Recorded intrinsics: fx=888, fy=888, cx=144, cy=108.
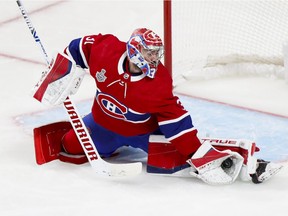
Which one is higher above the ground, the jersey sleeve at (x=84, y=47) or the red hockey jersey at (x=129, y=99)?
the jersey sleeve at (x=84, y=47)

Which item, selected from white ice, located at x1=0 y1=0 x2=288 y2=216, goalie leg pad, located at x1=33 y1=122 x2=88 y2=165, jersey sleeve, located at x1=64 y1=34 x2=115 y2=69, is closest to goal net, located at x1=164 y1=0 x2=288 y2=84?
white ice, located at x1=0 y1=0 x2=288 y2=216

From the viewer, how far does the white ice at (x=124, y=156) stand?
10.0 ft

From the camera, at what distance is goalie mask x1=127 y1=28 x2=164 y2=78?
321 cm

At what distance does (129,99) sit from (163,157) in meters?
0.27

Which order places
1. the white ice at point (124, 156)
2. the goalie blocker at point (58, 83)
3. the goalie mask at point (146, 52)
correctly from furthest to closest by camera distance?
the goalie blocker at point (58, 83) → the goalie mask at point (146, 52) → the white ice at point (124, 156)

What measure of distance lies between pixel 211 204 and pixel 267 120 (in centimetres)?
93

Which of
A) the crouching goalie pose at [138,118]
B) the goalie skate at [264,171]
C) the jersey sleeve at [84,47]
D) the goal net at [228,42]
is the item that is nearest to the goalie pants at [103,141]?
the crouching goalie pose at [138,118]

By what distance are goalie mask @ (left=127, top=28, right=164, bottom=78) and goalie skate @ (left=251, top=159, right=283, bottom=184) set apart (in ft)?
1.70

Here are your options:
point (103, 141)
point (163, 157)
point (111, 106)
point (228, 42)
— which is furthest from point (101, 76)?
point (228, 42)

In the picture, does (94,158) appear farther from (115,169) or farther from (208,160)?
(208,160)

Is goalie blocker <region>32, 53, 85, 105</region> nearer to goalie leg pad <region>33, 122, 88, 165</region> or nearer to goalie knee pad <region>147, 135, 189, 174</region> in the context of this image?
goalie leg pad <region>33, 122, 88, 165</region>

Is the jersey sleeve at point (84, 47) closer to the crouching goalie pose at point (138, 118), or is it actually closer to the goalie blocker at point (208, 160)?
the crouching goalie pose at point (138, 118)

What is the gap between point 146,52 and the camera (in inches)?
127

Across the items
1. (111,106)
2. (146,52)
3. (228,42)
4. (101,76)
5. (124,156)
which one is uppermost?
(146,52)
